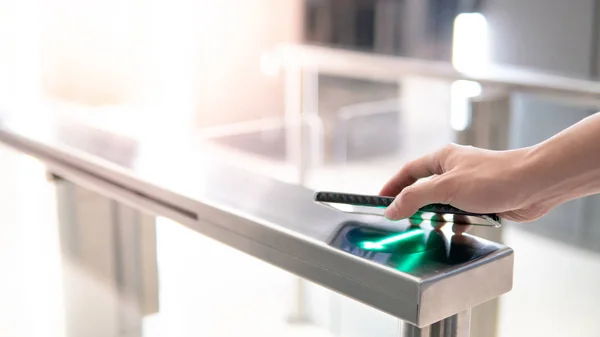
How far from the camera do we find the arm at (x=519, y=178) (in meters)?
0.44

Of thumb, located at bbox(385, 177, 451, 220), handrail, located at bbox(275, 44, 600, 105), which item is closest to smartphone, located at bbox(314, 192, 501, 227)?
A: thumb, located at bbox(385, 177, 451, 220)

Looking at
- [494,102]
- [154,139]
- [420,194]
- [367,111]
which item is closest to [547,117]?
[494,102]

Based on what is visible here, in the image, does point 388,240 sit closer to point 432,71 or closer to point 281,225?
point 281,225

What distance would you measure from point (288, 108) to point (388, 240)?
158cm

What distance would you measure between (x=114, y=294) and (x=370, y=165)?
202 centimetres

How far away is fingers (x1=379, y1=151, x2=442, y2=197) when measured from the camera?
1.79ft

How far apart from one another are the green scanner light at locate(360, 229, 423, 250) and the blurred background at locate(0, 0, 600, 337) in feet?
0.20

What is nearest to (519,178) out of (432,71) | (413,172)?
(413,172)

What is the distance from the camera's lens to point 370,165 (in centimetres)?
271

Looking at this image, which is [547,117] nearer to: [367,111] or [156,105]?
[367,111]

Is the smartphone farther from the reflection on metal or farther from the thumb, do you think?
the reflection on metal

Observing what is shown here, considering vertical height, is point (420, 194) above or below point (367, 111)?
above

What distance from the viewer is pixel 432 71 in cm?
142

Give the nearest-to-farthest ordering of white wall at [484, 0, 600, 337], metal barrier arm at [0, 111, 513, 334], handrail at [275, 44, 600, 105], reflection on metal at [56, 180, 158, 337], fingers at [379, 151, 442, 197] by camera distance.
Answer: metal barrier arm at [0, 111, 513, 334]
fingers at [379, 151, 442, 197]
reflection on metal at [56, 180, 158, 337]
handrail at [275, 44, 600, 105]
white wall at [484, 0, 600, 337]
